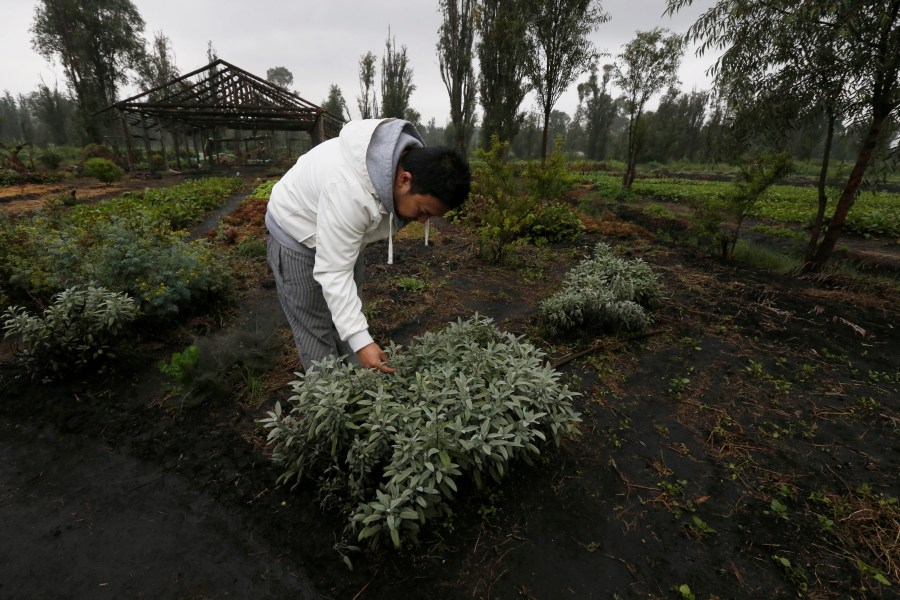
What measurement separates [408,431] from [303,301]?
35.2 inches

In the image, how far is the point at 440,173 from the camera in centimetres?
160

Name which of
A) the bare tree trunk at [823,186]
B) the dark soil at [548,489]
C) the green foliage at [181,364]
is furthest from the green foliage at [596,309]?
the bare tree trunk at [823,186]

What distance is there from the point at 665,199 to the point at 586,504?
45.1ft

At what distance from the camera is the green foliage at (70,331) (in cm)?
265

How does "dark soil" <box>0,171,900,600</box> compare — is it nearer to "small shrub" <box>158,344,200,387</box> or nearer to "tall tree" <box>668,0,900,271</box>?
"small shrub" <box>158,344,200,387</box>

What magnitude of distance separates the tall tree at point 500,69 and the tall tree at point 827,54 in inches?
376

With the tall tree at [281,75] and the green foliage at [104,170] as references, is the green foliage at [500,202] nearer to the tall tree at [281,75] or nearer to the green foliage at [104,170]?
the green foliage at [104,170]

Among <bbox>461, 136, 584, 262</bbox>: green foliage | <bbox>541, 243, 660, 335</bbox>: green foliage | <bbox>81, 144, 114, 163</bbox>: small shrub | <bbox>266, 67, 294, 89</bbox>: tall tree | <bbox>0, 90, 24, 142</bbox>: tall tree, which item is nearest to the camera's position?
<bbox>541, 243, 660, 335</bbox>: green foliage

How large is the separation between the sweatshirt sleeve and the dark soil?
92cm

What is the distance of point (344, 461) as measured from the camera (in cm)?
198

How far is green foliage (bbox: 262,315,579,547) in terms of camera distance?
1646 millimetres

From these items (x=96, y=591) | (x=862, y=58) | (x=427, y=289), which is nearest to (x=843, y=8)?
(x=862, y=58)

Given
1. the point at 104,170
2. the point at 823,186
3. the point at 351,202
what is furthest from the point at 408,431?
the point at 104,170

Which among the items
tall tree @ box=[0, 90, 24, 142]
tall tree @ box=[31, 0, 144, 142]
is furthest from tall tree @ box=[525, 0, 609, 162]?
tall tree @ box=[0, 90, 24, 142]
